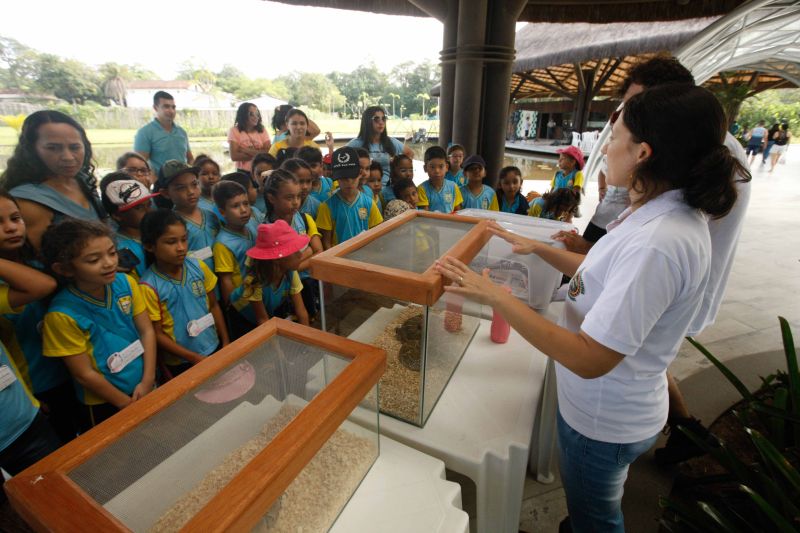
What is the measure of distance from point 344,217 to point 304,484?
204cm

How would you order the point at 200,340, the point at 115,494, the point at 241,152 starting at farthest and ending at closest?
the point at 241,152 < the point at 200,340 < the point at 115,494

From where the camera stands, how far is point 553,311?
1.88 metres

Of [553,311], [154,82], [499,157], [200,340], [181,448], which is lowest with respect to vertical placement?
[200,340]

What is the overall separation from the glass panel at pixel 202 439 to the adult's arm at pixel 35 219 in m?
1.34

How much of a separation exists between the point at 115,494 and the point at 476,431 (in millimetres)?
906

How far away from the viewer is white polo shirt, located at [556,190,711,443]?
79 cm

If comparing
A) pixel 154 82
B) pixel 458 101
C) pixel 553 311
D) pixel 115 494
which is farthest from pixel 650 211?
pixel 154 82

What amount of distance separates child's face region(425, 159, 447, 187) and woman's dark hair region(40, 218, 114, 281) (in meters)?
2.26

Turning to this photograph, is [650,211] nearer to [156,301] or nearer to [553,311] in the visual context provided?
[553,311]

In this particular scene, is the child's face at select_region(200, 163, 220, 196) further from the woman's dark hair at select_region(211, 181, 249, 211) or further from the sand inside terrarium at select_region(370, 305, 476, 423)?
the sand inside terrarium at select_region(370, 305, 476, 423)

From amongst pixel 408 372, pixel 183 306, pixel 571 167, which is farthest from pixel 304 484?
pixel 571 167

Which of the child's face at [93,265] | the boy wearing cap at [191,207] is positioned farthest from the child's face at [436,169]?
the child's face at [93,265]

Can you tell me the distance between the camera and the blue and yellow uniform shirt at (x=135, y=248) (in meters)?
1.92

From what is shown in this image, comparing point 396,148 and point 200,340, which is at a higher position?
point 396,148
